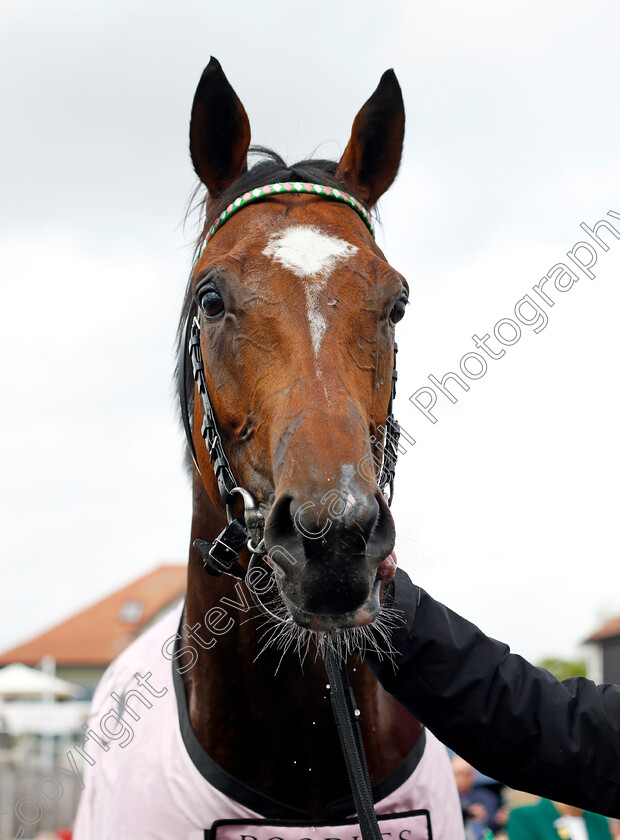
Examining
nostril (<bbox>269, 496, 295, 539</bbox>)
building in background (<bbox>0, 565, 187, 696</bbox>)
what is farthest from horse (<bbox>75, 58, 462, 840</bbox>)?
building in background (<bbox>0, 565, 187, 696</bbox>)

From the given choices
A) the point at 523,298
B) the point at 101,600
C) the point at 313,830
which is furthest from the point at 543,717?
the point at 101,600

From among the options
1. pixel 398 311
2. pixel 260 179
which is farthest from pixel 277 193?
pixel 398 311

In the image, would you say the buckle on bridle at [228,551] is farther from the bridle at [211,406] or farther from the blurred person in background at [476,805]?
the blurred person in background at [476,805]

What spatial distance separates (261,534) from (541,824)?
3.78 metres

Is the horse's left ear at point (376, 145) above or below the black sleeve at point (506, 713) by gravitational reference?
above

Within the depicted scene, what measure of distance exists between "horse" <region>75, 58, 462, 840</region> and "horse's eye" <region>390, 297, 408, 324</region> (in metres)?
0.01

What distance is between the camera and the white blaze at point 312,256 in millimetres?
2283

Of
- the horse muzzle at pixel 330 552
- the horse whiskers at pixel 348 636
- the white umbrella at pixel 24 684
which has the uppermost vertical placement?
the horse muzzle at pixel 330 552

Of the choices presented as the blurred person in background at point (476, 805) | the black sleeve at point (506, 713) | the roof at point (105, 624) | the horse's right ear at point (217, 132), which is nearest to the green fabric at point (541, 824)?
the blurred person in background at point (476, 805)

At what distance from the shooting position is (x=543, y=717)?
2326mm

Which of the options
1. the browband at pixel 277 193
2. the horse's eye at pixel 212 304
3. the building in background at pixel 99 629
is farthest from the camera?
the building in background at pixel 99 629

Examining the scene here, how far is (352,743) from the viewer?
235 centimetres

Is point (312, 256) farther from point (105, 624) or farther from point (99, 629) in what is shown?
point (105, 624)

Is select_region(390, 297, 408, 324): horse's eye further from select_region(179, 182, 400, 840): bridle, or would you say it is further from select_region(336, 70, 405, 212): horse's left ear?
select_region(336, 70, 405, 212): horse's left ear
